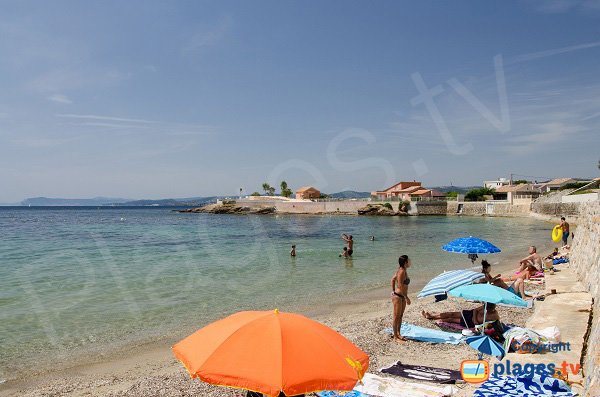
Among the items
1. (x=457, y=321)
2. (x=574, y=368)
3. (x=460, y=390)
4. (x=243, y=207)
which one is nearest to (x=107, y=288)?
(x=457, y=321)

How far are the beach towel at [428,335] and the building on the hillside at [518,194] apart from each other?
65738 mm

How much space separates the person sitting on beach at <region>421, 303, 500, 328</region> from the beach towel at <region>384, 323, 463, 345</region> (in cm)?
60

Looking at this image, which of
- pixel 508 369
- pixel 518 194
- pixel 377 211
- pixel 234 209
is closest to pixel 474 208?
pixel 518 194

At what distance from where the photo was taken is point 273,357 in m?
3.81

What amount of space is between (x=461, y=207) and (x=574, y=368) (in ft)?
253

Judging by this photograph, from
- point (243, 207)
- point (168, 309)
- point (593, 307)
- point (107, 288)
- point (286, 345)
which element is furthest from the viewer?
point (243, 207)

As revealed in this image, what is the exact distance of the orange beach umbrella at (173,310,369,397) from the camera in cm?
368

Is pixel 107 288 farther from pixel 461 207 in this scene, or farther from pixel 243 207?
pixel 243 207

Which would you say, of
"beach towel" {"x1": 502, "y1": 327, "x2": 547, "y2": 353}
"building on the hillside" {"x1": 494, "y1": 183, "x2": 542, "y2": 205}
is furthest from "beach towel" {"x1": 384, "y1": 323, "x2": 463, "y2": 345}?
Answer: "building on the hillside" {"x1": 494, "y1": 183, "x2": 542, "y2": 205}

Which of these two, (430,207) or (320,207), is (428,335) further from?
(320,207)

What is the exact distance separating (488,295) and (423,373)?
2.16 m

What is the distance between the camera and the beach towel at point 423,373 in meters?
6.69

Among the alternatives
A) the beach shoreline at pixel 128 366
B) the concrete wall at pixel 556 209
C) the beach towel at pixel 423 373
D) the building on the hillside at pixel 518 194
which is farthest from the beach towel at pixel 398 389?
the building on the hillside at pixel 518 194

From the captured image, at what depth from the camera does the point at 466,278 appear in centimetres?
983
